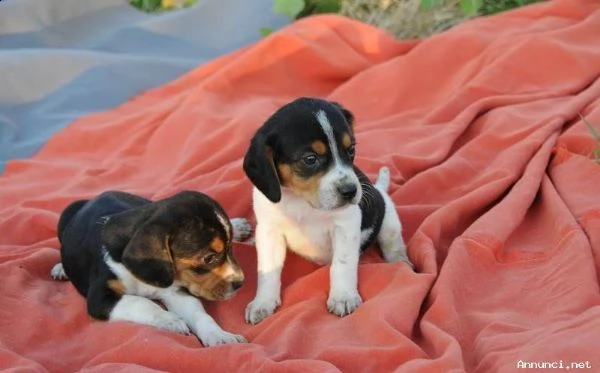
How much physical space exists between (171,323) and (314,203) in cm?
101

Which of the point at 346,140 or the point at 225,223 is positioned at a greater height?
the point at 346,140

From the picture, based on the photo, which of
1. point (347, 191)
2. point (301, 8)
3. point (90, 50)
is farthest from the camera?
point (301, 8)

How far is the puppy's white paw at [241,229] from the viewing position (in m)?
5.32

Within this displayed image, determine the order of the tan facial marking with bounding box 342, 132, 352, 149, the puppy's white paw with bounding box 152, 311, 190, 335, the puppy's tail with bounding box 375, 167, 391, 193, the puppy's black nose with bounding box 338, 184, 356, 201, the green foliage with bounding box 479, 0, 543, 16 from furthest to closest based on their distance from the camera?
the green foliage with bounding box 479, 0, 543, 16, the puppy's tail with bounding box 375, 167, 391, 193, the puppy's white paw with bounding box 152, 311, 190, 335, the tan facial marking with bounding box 342, 132, 352, 149, the puppy's black nose with bounding box 338, 184, 356, 201

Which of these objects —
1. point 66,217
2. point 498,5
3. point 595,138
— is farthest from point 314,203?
point 498,5

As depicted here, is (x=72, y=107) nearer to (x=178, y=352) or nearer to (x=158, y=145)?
(x=158, y=145)

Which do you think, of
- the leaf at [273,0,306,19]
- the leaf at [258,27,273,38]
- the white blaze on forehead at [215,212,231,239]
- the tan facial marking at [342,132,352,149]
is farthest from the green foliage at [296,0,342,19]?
the white blaze on forehead at [215,212,231,239]

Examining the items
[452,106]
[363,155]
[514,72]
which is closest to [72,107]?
[363,155]

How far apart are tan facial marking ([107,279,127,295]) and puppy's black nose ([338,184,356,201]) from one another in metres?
1.36

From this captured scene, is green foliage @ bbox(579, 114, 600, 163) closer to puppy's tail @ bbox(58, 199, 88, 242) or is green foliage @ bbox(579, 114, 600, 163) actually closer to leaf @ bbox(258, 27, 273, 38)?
puppy's tail @ bbox(58, 199, 88, 242)

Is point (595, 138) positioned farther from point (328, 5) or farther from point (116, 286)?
point (328, 5)

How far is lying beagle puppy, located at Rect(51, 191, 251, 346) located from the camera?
4152 millimetres

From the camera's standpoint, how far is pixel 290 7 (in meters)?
8.33

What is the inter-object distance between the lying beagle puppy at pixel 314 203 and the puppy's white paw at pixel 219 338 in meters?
0.21
